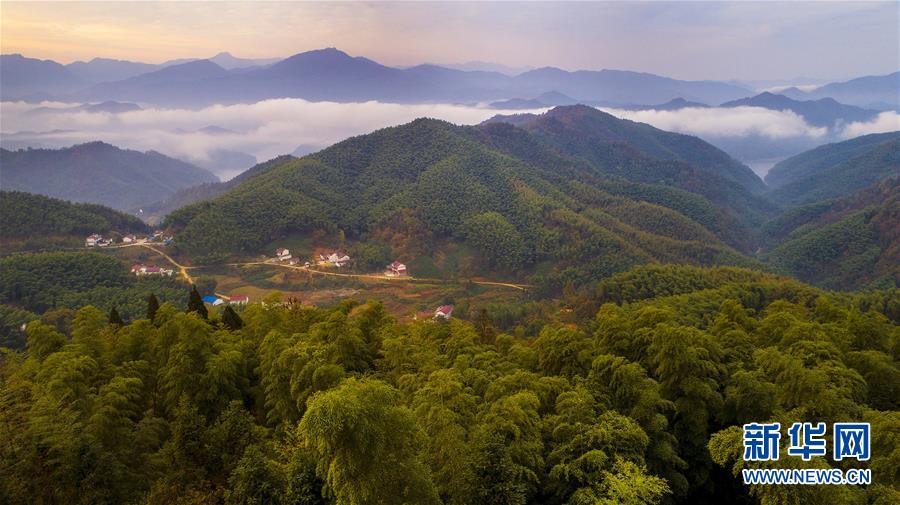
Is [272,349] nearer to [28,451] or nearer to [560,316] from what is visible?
[28,451]

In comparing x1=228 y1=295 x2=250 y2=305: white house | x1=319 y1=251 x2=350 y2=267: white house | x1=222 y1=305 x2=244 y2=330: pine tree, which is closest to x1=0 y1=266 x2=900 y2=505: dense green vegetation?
x1=222 y1=305 x2=244 y2=330: pine tree

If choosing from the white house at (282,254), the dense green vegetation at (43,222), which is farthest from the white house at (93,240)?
the white house at (282,254)

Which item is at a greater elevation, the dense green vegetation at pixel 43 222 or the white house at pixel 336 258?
the dense green vegetation at pixel 43 222

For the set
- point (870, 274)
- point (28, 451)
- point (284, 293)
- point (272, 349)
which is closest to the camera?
point (28, 451)

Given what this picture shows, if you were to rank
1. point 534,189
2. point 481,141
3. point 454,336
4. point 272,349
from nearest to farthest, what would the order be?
point 272,349 → point 454,336 → point 534,189 → point 481,141

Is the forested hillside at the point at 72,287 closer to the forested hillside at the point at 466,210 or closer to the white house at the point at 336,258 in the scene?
the forested hillside at the point at 466,210

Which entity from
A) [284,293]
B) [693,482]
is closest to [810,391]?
[693,482]

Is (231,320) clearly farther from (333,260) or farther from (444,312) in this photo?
(333,260)
